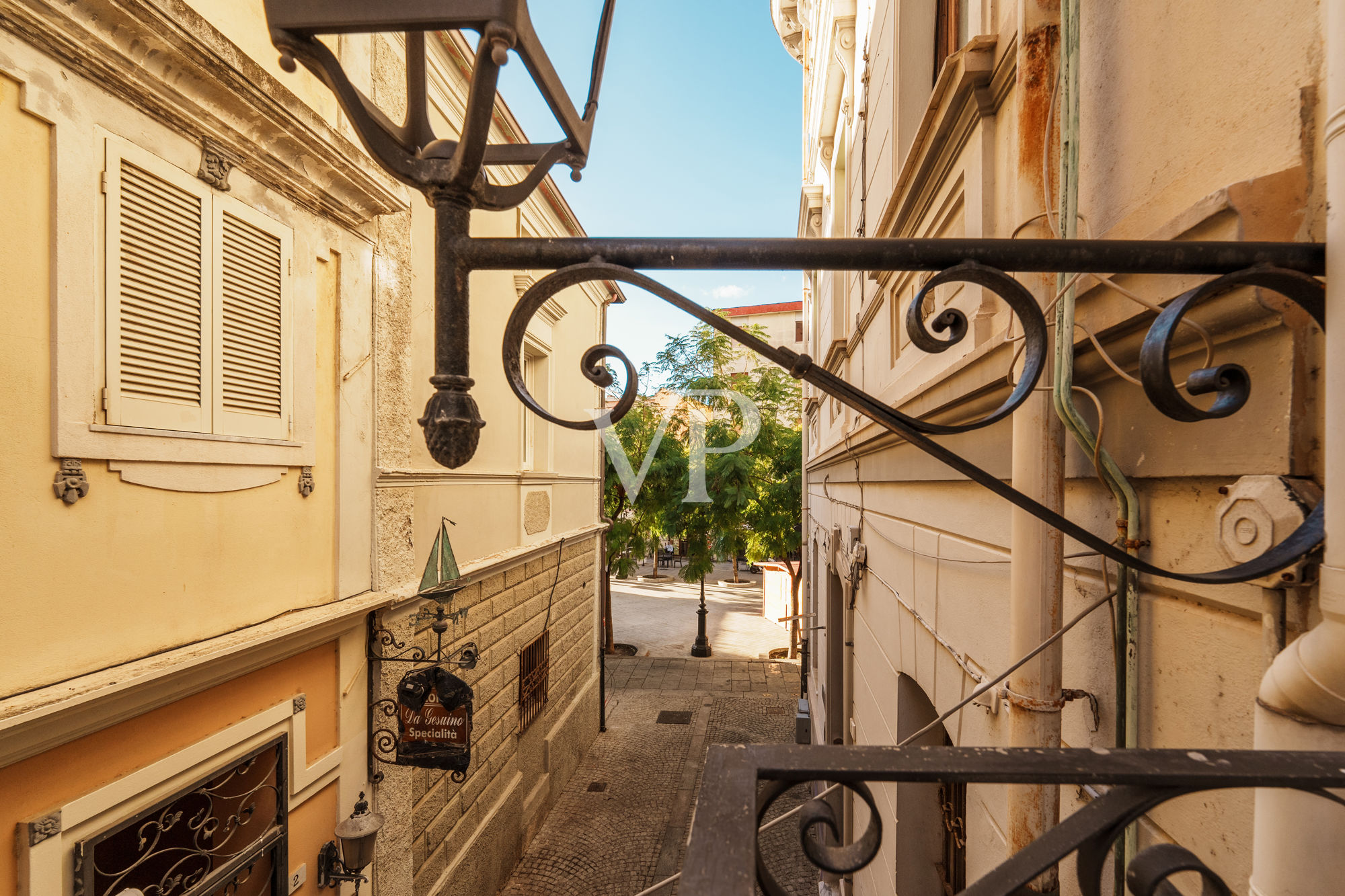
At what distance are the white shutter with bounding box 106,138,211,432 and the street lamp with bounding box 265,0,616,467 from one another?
2.87 m

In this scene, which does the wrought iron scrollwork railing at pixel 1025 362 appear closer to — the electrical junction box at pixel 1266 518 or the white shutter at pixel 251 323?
the electrical junction box at pixel 1266 518

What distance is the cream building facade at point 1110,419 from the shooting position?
950mm

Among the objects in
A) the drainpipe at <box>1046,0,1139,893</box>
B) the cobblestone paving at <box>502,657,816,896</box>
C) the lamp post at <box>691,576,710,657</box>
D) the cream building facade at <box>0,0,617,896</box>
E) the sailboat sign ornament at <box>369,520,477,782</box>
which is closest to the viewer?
the drainpipe at <box>1046,0,1139,893</box>

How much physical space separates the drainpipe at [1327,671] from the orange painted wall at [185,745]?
13.6ft

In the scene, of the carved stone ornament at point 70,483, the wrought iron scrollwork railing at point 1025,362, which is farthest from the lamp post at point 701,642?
the wrought iron scrollwork railing at point 1025,362

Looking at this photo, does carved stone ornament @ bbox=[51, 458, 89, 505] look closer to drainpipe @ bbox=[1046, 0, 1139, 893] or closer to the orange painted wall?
the orange painted wall

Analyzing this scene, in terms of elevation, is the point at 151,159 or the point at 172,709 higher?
the point at 151,159

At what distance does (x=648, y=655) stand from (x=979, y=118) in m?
15.6

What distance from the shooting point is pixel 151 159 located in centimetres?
334

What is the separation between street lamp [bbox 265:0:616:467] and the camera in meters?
1.04

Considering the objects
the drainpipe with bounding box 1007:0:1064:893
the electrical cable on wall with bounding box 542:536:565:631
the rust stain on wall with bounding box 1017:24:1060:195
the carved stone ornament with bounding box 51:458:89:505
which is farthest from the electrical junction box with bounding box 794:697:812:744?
the rust stain on wall with bounding box 1017:24:1060:195

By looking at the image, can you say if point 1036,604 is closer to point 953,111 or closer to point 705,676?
point 953,111

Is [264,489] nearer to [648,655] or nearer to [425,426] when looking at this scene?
[425,426]

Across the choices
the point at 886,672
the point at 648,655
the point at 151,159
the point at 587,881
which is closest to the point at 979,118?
the point at 886,672
